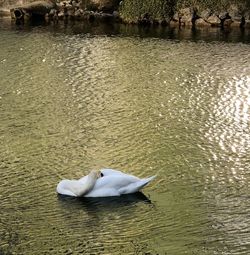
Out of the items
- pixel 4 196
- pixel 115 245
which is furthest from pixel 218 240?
pixel 4 196

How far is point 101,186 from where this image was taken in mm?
14648

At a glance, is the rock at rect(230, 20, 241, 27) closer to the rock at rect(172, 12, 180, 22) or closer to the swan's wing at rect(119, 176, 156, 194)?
the rock at rect(172, 12, 180, 22)

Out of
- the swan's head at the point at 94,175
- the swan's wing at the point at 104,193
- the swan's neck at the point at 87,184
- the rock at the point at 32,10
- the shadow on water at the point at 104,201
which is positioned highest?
the rock at the point at 32,10

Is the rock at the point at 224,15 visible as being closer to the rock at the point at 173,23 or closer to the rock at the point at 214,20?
the rock at the point at 214,20

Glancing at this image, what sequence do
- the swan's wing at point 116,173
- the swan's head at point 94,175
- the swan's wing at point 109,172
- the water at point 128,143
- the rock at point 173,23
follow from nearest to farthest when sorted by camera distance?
the water at point 128,143 → the swan's head at point 94,175 → the swan's wing at point 116,173 → the swan's wing at point 109,172 → the rock at point 173,23

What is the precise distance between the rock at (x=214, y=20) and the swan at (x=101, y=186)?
25393mm

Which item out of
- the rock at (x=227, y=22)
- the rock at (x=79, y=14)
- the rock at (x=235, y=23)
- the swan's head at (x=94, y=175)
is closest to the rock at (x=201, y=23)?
the rock at (x=227, y=22)

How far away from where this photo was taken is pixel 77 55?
3000 cm

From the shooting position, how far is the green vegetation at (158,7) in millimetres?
38656

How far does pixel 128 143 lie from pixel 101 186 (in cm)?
372

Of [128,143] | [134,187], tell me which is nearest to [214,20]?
[128,143]

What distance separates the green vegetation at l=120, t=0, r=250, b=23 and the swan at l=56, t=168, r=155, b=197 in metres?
25.6

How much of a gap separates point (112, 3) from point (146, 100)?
19.7 meters

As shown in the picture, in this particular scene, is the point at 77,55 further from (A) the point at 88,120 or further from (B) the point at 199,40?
(A) the point at 88,120
